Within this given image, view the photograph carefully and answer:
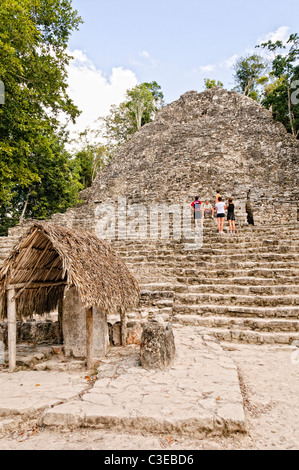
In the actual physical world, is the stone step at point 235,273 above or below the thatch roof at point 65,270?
below

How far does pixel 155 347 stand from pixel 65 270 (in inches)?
57.0

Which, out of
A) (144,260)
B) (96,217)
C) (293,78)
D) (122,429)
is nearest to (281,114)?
(293,78)

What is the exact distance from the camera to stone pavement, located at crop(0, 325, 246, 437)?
2.29 meters

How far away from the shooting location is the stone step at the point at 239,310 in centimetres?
512

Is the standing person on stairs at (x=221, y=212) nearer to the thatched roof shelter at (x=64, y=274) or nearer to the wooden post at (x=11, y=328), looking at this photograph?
the thatched roof shelter at (x=64, y=274)

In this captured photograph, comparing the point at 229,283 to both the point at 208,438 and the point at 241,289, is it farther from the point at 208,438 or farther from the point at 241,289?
the point at 208,438

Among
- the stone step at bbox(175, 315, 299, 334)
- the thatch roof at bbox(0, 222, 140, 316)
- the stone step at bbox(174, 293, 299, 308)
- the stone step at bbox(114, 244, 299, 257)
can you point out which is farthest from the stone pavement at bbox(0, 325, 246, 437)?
the stone step at bbox(114, 244, 299, 257)

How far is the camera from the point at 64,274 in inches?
126

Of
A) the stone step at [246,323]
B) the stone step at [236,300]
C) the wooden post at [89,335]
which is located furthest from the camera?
the stone step at [236,300]

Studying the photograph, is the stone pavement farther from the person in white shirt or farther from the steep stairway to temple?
the person in white shirt

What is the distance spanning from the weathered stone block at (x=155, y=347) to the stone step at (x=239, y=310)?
231 cm

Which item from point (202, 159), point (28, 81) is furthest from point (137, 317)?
point (202, 159)

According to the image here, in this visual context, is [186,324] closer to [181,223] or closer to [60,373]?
[60,373]

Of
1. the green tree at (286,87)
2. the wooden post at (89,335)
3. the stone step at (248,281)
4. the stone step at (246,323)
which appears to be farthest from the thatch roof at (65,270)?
the green tree at (286,87)
